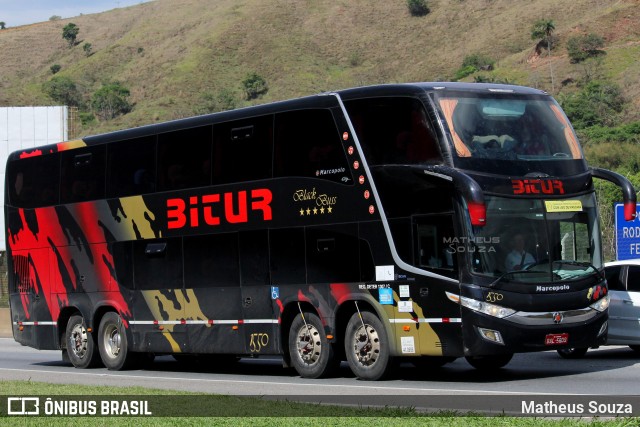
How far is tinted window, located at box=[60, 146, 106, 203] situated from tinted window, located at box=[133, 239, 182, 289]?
5.18 feet

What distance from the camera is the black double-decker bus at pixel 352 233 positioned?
57.2 ft

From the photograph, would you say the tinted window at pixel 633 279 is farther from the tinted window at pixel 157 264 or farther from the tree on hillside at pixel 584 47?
the tree on hillside at pixel 584 47

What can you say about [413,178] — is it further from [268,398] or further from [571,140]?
[268,398]

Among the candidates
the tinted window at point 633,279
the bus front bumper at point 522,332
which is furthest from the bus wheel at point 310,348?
the tinted window at point 633,279

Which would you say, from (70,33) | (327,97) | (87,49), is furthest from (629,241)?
(70,33)

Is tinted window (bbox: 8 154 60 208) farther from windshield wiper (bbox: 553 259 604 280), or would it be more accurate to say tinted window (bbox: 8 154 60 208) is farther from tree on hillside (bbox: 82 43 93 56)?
tree on hillside (bbox: 82 43 93 56)

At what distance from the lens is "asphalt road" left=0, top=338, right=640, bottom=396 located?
16625mm

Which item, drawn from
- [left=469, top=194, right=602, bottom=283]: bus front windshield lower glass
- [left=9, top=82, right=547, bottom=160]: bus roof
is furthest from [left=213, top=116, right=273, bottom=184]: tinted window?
[left=469, top=194, right=602, bottom=283]: bus front windshield lower glass

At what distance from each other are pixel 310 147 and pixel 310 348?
10.1 ft

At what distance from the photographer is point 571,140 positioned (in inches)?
733

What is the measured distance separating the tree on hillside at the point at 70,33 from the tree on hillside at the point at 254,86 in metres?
57.2

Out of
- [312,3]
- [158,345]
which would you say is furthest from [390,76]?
[158,345]

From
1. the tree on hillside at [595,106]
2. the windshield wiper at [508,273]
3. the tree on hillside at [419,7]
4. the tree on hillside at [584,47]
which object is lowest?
the windshield wiper at [508,273]

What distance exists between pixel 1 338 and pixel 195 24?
467 feet
